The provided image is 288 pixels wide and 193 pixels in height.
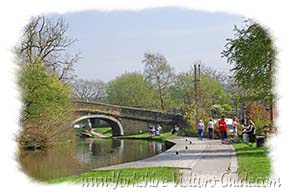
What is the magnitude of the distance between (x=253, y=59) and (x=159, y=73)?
125 feet

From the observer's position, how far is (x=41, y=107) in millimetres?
24641

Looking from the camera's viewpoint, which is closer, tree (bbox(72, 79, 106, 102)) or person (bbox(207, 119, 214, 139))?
person (bbox(207, 119, 214, 139))

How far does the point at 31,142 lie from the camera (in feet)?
80.6

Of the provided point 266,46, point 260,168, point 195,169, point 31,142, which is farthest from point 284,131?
point 31,142

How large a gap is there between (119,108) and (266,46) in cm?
3291

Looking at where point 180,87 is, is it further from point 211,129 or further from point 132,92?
point 211,129

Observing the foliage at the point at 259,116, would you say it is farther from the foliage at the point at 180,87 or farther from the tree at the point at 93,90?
the tree at the point at 93,90

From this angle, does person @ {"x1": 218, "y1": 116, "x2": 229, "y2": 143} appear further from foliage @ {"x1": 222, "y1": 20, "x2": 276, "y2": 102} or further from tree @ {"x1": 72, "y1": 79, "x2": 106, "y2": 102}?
tree @ {"x1": 72, "y1": 79, "x2": 106, "y2": 102}

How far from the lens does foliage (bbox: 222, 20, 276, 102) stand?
14.1 metres

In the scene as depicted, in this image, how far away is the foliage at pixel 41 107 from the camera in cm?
2361

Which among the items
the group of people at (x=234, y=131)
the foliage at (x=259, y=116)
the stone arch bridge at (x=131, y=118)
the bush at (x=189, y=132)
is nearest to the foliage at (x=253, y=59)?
the group of people at (x=234, y=131)

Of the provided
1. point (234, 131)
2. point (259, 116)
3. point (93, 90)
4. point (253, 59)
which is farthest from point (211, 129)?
point (93, 90)

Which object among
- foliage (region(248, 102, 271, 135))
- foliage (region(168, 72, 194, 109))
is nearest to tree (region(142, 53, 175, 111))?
foliage (region(168, 72, 194, 109))

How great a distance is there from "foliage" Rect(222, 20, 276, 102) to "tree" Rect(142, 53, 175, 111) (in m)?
35.8
